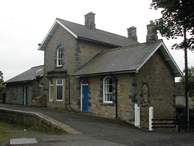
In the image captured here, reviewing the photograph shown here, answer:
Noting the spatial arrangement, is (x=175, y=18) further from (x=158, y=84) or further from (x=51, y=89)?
(x=51, y=89)

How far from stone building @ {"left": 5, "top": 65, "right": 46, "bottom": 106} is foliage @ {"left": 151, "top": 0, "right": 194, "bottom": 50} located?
659 inches

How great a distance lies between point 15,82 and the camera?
3947cm

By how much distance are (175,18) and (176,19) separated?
0.08m

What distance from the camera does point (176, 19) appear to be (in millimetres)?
Answer: 18062

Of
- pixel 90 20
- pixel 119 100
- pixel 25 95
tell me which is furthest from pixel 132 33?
pixel 119 100

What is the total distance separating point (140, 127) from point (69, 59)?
32.1 ft

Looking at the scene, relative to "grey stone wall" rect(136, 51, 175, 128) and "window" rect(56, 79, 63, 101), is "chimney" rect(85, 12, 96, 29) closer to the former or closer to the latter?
"window" rect(56, 79, 63, 101)

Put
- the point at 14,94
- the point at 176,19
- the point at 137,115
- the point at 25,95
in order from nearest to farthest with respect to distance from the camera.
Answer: the point at 176,19 → the point at 137,115 → the point at 25,95 → the point at 14,94

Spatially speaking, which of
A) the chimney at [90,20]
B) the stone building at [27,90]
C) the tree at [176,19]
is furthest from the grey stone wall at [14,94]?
the tree at [176,19]

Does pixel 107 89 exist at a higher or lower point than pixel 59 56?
lower

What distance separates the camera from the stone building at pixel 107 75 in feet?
78.9

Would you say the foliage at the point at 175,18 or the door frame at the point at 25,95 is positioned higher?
the foliage at the point at 175,18

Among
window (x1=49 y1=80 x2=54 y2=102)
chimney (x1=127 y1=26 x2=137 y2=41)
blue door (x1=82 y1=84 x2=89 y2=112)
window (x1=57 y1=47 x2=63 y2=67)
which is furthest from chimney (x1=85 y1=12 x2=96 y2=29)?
blue door (x1=82 y1=84 x2=89 y2=112)

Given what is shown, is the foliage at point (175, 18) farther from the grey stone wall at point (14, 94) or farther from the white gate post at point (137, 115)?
the grey stone wall at point (14, 94)
